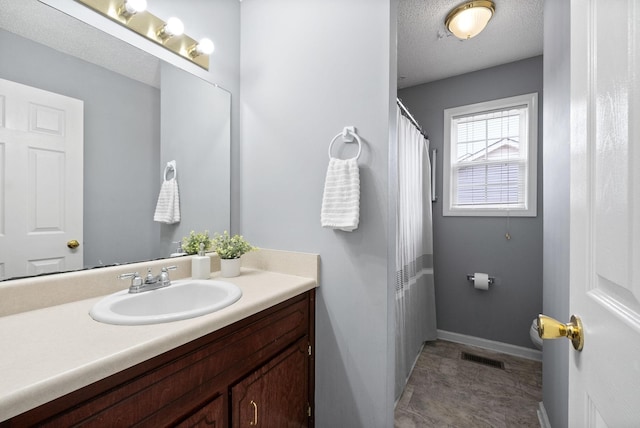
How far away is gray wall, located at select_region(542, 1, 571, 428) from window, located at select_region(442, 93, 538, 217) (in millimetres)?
1014

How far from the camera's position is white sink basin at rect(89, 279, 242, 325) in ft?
2.78

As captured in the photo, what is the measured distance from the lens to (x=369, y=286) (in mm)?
1325

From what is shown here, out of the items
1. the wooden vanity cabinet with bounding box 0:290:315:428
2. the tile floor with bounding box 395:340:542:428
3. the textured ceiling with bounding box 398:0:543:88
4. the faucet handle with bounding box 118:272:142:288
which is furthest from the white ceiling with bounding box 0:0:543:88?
the tile floor with bounding box 395:340:542:428

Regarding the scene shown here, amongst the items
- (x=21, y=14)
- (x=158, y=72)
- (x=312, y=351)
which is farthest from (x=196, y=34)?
(x=312, y=351)

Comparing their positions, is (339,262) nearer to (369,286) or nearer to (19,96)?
(369,286)

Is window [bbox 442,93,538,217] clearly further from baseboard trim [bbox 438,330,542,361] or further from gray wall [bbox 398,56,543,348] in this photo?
baseboard trim [bbox 438,330,542,361]

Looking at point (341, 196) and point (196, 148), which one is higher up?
point (196, 148)

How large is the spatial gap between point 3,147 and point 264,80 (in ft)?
3.87

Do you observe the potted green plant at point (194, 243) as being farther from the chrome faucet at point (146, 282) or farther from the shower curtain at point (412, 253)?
the shower curtain at point (412, 253)

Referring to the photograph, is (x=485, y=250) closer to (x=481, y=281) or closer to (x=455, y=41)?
(x=481, y=281)

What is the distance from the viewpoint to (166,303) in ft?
3.87

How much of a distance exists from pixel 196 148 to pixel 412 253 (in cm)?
171

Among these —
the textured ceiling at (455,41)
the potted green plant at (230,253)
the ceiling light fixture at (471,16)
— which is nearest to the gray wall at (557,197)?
the ceiling light fixture at (471,16)

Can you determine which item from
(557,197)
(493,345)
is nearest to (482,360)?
(493,345)
